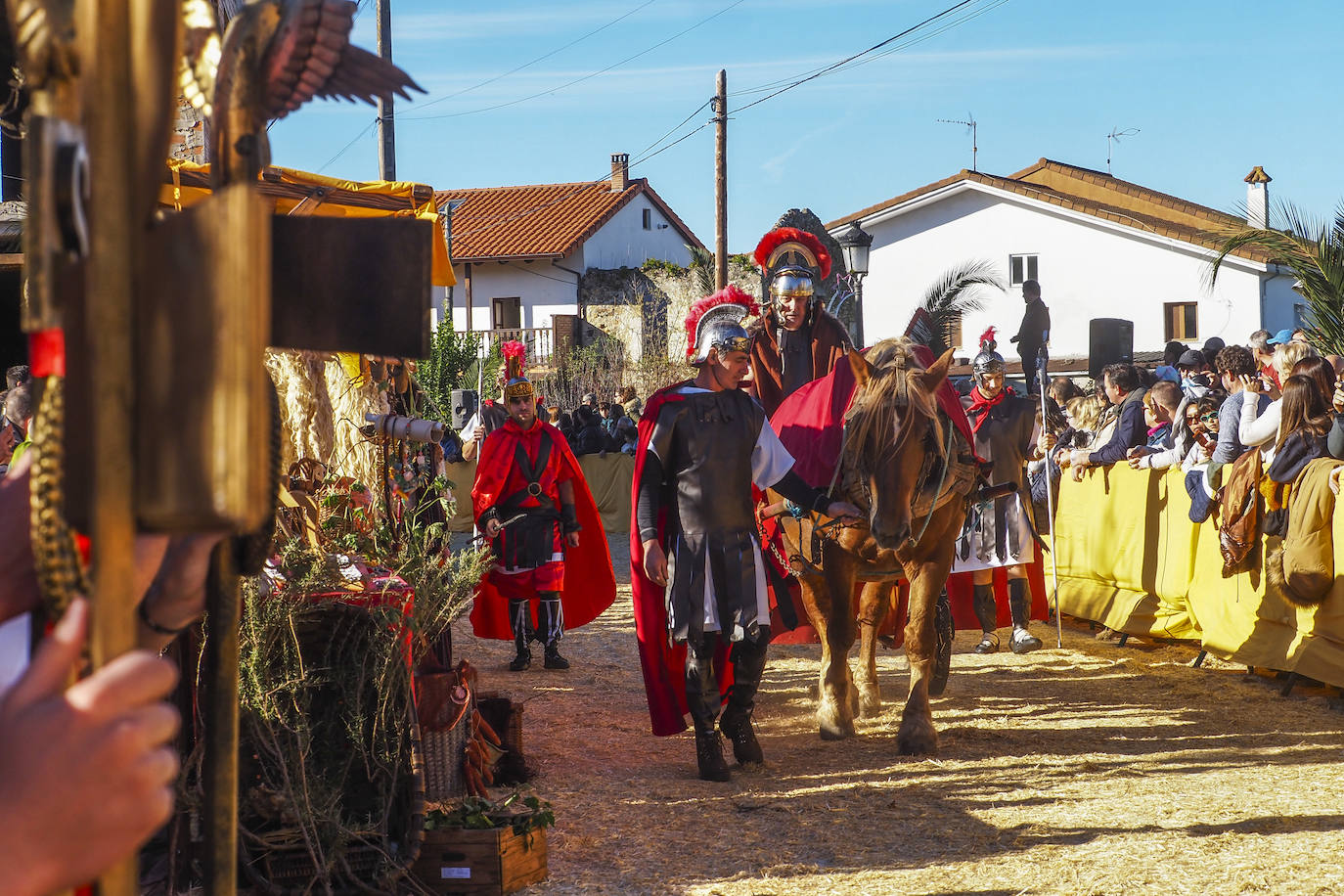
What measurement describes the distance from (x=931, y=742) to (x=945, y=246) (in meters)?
28.4

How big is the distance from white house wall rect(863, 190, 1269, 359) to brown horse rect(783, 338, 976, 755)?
25.9m

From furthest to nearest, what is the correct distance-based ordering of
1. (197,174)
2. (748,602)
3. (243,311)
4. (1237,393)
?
1. (1237,393)
2. (748,602)
3. (197,174)
4. (243,311)

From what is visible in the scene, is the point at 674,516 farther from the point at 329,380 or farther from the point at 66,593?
the point at 66,593

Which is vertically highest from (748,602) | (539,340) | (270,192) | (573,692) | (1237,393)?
(539,340)

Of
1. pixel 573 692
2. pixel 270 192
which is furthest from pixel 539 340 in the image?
pixel 270 192

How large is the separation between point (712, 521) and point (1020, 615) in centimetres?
393

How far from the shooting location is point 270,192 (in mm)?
4910

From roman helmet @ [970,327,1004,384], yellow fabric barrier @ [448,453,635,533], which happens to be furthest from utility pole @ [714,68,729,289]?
roman helmet @ [970,327,1004,384]

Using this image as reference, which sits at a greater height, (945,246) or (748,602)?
(945,246)

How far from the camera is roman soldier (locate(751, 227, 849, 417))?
7344 millimetres

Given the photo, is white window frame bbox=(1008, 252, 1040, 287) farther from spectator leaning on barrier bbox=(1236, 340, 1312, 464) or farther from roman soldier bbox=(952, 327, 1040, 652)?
spectator leaning on barrier bbox=(1236, 340, 1312, 464)

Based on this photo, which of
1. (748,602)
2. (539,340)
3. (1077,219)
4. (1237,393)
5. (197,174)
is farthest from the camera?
(539,340)

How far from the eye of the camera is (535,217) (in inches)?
1583

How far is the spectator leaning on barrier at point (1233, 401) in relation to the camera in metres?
7.55
